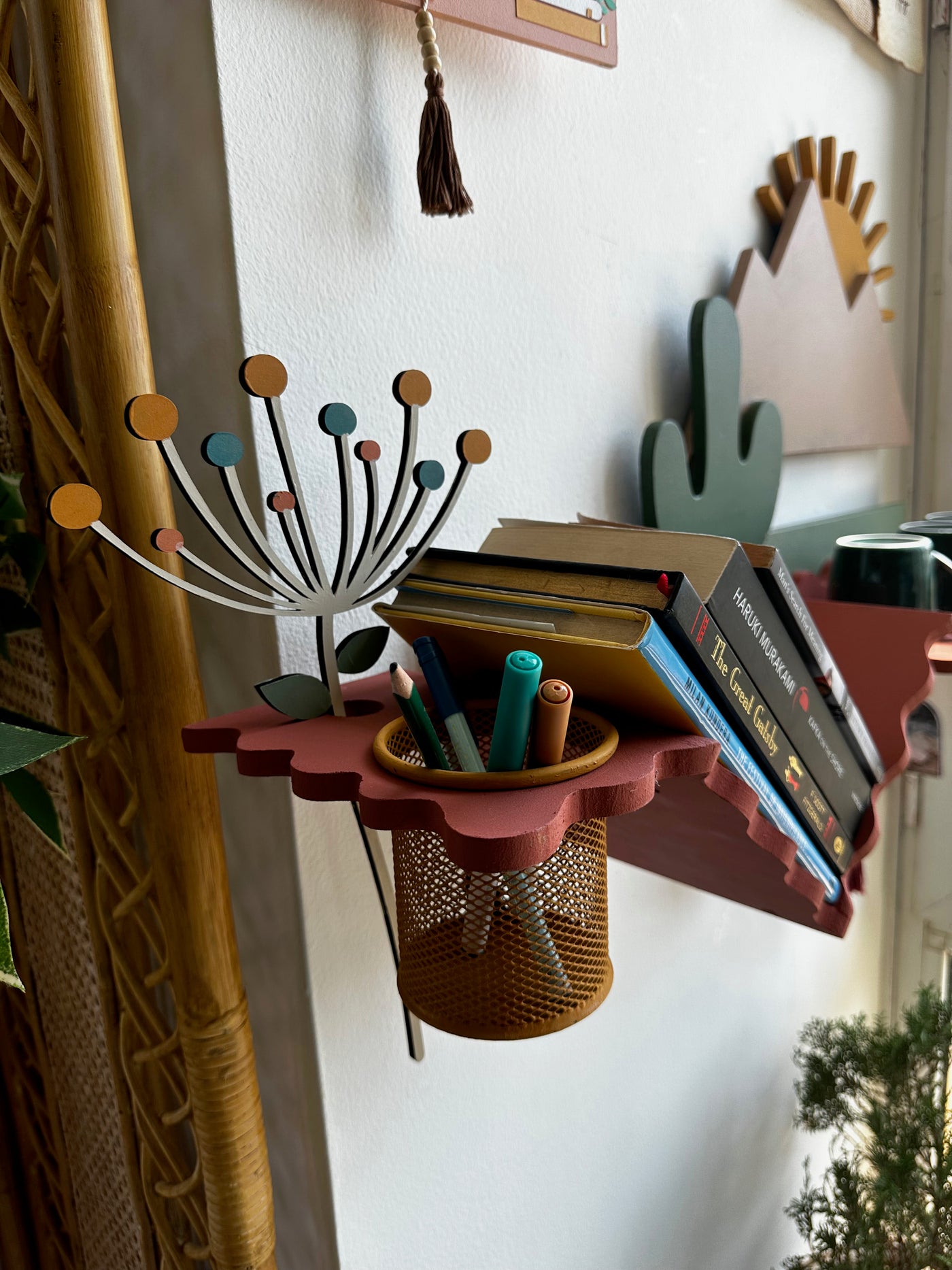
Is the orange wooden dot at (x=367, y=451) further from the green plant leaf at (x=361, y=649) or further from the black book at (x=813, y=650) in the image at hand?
the black book at (x=813, y=650)

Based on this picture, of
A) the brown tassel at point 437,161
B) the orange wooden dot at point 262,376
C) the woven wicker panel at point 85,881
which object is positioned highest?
the brown tassel at point 437,161

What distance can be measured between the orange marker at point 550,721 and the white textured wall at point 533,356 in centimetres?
20

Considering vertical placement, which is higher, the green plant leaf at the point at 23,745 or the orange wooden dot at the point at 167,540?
the orange wooden dot at the point at 167,540

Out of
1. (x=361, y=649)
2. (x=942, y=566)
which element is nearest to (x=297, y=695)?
(x=361, y=649)

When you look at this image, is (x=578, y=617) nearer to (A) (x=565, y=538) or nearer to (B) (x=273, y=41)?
(A) (x=565, y=538)

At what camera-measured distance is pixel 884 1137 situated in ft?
3.12

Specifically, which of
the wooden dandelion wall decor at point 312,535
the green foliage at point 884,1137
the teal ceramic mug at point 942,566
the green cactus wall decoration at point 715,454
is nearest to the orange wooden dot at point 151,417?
the wooden dandelion wall decor at point 312,535

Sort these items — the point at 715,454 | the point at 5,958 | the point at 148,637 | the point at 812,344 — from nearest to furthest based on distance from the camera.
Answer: the point at 5,958
the point at 148,637
the point at 715,454
the point at 812,344

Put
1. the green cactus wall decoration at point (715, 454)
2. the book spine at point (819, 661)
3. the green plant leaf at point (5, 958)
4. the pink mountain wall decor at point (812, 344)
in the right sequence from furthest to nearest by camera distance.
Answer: the pink mountain wall decor at point (812, 344) → the green cactus wall decoration at point (715, 454) → the book spine at point (819, 661) → the green plant leaf at point (5, 958)

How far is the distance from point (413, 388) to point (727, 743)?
24 cm

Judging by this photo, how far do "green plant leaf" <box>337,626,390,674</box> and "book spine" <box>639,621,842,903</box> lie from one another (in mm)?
157

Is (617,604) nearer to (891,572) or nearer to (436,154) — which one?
(436,154)

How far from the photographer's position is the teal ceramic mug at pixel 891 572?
737mm

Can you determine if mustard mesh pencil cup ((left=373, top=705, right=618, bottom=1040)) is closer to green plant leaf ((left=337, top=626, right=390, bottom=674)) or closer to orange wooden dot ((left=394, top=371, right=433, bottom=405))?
green plant leaf ((left=337, top=626, right=390, bottom=674))
